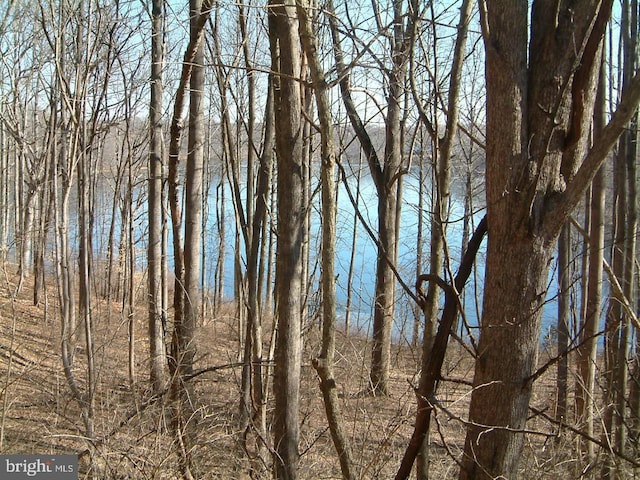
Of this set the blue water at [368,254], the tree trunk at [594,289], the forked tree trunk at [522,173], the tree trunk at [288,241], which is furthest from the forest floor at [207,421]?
the blue water at [368,254]

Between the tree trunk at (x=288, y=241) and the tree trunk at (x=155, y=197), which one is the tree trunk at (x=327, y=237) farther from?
the tree trunk at (x=155, y=197)

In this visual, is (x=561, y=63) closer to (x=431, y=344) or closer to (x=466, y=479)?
(x=431, y=344)

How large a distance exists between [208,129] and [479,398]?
1846 centimetres

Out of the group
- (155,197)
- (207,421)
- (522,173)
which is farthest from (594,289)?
(155,197)

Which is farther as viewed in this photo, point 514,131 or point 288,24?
point 288,24

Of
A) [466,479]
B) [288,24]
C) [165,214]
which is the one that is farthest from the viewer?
[165,214]

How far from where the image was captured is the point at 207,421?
15.6 feet

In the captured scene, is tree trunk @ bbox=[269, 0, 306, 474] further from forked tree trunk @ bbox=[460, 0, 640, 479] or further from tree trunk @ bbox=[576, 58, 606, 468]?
tree trunk @ bbox=[576, 58, 606, 468]

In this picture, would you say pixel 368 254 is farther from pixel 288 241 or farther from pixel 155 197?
pixel 288 241

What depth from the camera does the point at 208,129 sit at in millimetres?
19812

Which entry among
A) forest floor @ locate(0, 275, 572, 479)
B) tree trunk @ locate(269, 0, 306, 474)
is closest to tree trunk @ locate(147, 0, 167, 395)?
forest floor @ locate(0, 275, 572, 479)

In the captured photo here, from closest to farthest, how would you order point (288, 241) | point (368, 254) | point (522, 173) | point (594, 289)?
point (522, 173)
point (288, 241)
point (594, 289)
point (368, 254)

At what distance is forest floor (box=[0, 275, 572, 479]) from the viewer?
3498 mm

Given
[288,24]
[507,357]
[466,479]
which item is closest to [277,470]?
[466,479]
